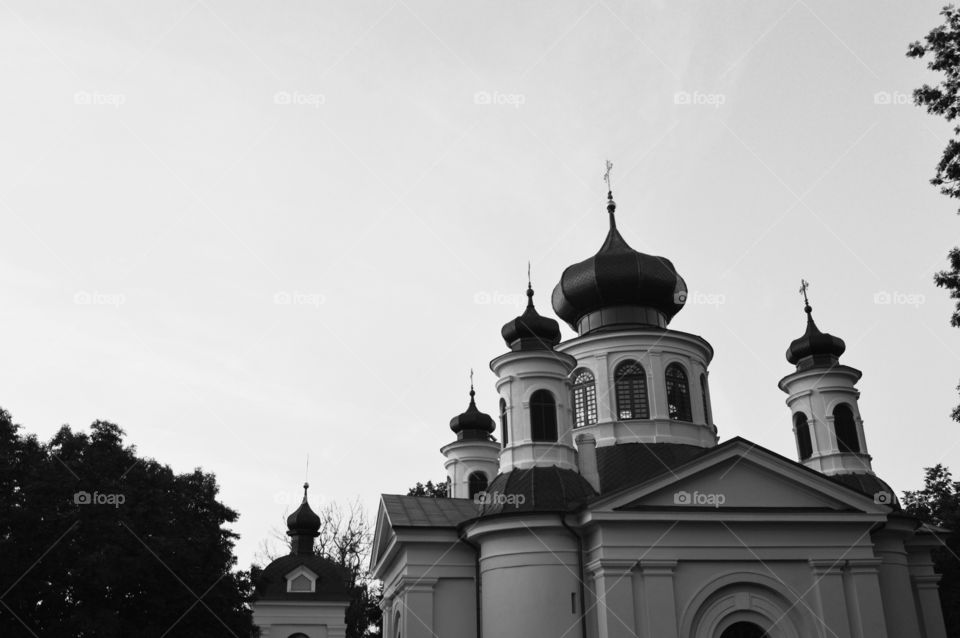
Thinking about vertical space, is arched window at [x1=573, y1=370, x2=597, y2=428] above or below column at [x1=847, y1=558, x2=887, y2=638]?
above

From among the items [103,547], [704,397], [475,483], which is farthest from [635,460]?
[475,483]

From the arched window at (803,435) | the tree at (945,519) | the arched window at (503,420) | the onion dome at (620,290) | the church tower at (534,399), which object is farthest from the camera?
the tree at (945,519)

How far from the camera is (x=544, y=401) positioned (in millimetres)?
20484

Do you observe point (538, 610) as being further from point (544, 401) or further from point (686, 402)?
point (686, 402)

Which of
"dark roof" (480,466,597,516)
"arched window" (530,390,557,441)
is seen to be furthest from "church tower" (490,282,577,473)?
"dark roof" (480,466,597,516)

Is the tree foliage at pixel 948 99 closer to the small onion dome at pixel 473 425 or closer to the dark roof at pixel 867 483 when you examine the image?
the dark roof at pixel 867 483

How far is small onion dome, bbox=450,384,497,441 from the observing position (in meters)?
34.9

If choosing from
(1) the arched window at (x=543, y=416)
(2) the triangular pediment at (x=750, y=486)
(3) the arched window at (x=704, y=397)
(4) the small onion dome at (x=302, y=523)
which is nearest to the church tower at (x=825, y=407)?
(3) the arched window at (x=704, y=397)

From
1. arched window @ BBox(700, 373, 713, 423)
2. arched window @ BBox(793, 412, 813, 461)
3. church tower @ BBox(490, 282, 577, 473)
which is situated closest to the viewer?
church tower @ BBox(490, 282, 577, 473)

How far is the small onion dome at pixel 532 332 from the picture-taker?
2123 cm

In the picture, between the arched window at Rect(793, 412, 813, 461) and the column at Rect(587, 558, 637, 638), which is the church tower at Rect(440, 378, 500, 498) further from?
the column at Rect(587, 558, 637, 638)

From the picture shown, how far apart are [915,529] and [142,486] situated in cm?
1904

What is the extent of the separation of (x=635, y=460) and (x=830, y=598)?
18.1 ft

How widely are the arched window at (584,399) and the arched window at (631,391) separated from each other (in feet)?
2.28
